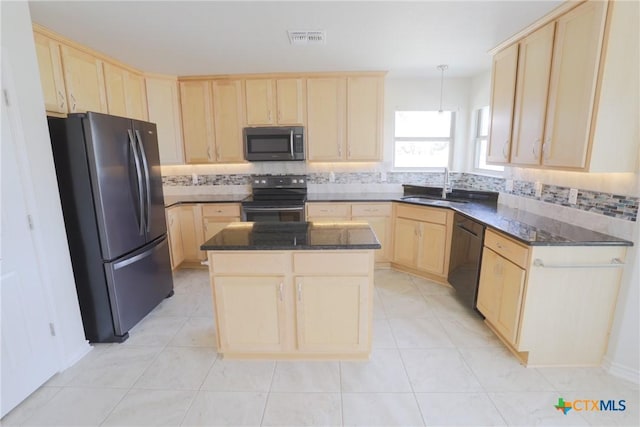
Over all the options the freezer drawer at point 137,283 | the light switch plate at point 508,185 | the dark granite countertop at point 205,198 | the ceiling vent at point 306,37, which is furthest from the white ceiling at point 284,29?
the freezer drawer at point 137,283

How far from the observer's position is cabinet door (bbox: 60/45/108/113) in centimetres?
256

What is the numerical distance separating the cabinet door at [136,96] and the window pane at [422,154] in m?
3.25

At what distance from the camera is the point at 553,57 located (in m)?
2.16

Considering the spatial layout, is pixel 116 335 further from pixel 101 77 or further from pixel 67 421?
pixel 101 77

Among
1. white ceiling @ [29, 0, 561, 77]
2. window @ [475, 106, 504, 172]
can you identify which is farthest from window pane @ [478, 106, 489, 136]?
white ceiling @ [29, 0, 561, 77]

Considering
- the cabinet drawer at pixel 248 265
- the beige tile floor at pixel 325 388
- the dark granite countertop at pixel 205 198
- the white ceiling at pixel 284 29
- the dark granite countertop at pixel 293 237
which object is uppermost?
the white ceiling at pixel 284 29

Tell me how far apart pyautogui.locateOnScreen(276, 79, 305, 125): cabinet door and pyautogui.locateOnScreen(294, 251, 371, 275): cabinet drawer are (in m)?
2.36

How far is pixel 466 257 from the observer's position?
2873 mm

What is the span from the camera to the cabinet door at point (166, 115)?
3.68m

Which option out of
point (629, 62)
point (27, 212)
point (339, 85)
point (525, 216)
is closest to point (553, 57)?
point (629, 62)

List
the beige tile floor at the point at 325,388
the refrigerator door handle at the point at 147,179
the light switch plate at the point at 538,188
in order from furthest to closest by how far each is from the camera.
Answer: the light switch plate at the point at 538,188 < the refrigerator door handle at the point at 147,179 < the beige tile floor at the point at 325,388

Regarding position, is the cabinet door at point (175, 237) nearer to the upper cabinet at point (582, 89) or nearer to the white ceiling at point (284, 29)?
the white ceiling at point (284, 29)

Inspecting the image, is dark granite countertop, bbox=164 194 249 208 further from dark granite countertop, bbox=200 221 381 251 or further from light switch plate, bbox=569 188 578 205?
light switch plate, bbox=569 188 578 205

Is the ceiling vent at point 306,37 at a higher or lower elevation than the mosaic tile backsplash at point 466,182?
higher
